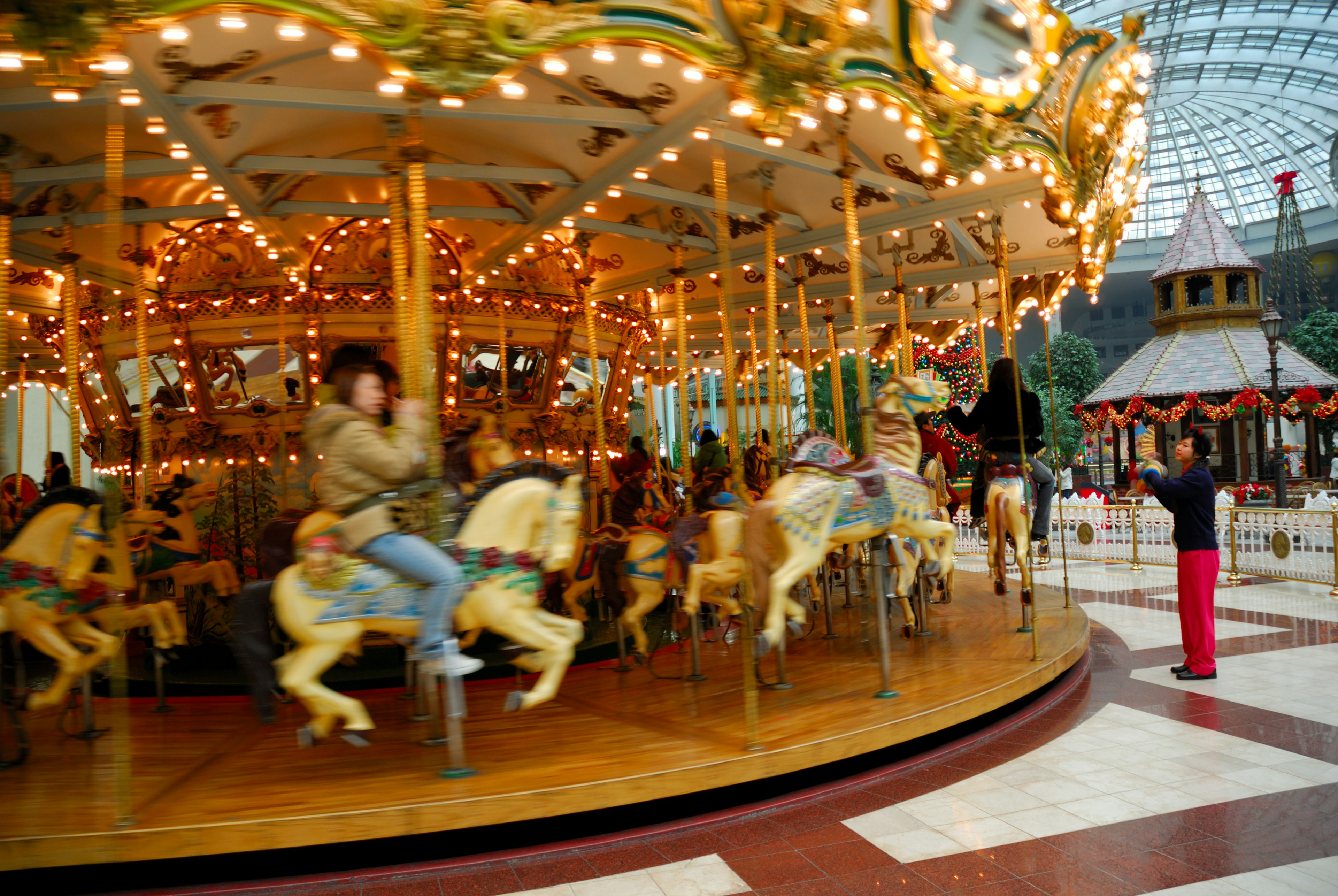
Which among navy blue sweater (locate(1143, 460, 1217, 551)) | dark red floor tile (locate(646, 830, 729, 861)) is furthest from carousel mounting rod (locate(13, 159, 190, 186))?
navy blue sweater (locate(1143, 460, 1217, 551))

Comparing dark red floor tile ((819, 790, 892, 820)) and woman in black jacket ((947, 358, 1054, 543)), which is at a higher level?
woman in black jacket ((947, 358, 1054, 543))

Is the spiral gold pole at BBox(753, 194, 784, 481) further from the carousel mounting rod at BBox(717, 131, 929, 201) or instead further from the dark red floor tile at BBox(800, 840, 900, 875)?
the dark red floor tile at BBox(800, 840, 900, 875)

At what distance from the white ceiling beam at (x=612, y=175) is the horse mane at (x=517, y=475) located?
196 centimetres

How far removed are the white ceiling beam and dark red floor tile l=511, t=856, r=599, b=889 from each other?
366 cm

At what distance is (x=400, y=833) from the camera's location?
3367 millimetres

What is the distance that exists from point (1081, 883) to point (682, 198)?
5.06 meters

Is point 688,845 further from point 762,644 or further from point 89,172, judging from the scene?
point 89,172

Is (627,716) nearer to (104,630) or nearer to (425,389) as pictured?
(425,389)

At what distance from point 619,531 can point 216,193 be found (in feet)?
13.7

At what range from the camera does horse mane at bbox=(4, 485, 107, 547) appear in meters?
4.54

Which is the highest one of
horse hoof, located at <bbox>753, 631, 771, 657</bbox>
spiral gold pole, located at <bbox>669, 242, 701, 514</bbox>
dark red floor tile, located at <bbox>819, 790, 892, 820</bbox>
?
spiral gold pole, located at <bbox>669, 242, 701, 514</bbox>

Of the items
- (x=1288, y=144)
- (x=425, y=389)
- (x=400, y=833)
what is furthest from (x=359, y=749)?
(x=1288, y=144)

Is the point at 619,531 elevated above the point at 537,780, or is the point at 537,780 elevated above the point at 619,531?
the point at 619,531

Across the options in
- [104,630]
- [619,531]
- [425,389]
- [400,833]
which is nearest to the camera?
[400,833]
